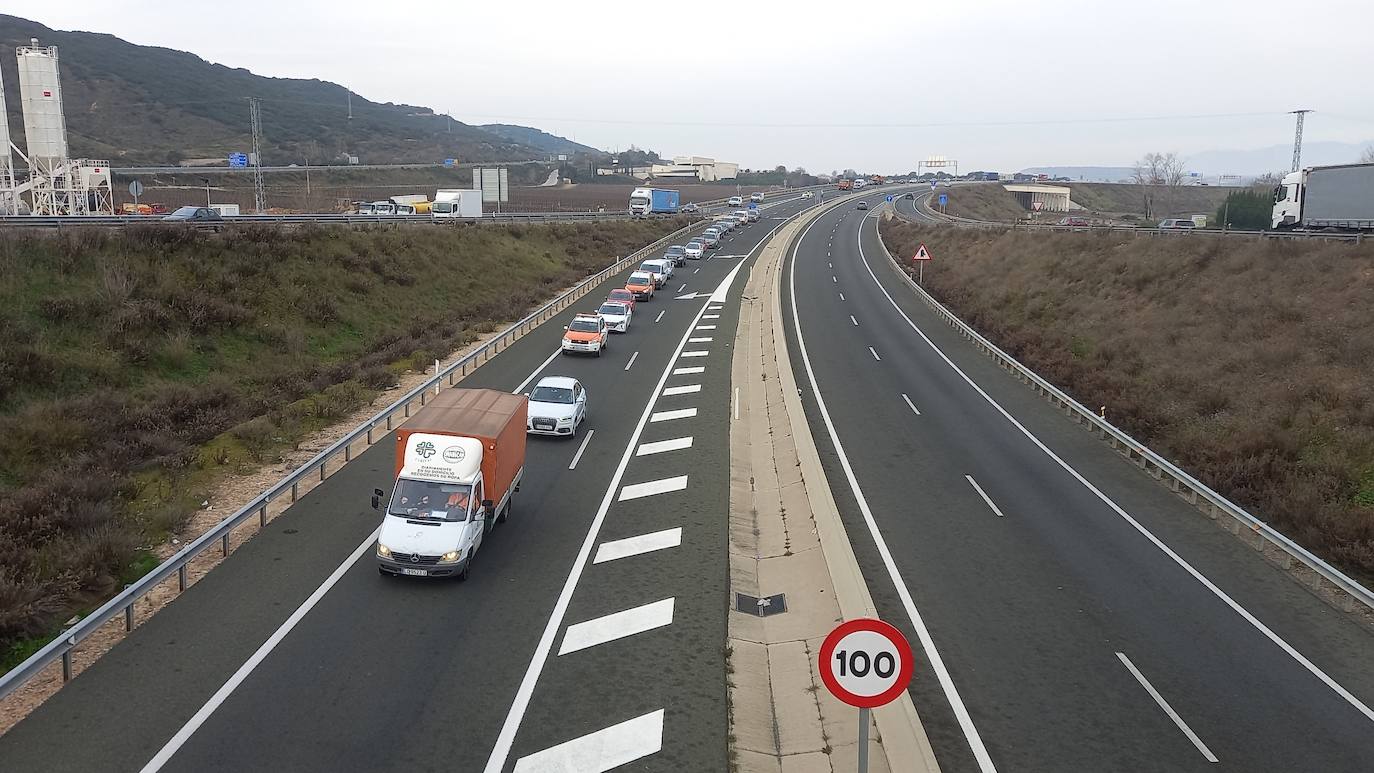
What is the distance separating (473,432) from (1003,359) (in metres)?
26.5

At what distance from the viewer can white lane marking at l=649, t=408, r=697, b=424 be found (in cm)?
2603

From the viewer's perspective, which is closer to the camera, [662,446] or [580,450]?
[580,450]

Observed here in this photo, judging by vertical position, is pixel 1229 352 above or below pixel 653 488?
above

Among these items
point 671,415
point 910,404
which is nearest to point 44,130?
point 671,415

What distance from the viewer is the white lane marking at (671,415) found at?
26.0 metres

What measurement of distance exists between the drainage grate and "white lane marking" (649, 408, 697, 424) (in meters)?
11.1

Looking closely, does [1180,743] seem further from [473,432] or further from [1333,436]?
[1333,436]

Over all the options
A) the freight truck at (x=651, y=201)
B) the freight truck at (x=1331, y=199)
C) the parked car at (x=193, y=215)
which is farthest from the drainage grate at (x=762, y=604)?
the freight truck at (x=651, y=201)

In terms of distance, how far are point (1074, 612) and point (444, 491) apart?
435 inches

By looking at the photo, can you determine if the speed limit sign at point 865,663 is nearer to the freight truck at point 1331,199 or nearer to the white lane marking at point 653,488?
the white lane marking at point 653,488

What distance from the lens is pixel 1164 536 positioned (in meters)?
18.3

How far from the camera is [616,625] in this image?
44.5 feet

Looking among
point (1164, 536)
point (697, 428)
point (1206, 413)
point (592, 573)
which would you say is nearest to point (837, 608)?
point (592, 573)

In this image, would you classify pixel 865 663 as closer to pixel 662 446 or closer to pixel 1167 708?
pixel 1167 708
